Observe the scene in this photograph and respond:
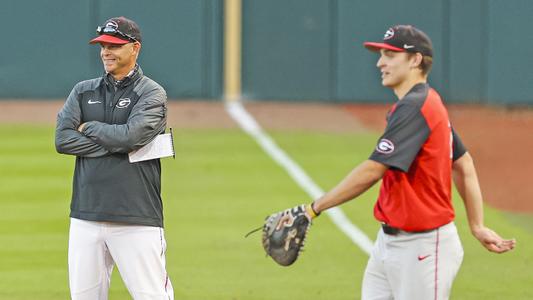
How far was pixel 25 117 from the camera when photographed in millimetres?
20234

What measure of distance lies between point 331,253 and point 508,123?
10467 millimetres

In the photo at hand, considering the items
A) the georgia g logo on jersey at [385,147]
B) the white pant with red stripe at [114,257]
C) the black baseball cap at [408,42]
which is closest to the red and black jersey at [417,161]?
the georgia g logo on jersey at [385,147]

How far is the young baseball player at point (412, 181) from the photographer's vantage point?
5.84 meters

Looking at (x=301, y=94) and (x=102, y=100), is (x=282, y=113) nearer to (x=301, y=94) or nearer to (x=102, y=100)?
(x=301, y=94)

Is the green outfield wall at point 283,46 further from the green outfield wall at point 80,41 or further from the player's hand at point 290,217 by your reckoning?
the player's hand at point 290,217

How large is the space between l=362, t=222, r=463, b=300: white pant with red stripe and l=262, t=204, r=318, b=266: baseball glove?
1.42 ft

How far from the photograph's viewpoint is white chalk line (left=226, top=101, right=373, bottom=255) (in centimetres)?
1208

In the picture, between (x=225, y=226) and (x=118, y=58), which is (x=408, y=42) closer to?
(x=118, y=58)

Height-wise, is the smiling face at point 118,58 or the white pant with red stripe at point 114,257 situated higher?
the smiling face at point 118,58

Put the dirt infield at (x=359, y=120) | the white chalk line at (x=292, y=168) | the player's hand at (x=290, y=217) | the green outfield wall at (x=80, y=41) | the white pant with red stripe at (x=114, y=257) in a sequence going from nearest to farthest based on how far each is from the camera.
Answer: the player's hand at (x=290, y=217) → the white pant with red stripe at (x=114, y=257) → the white chalk line at (x=292, y=168) → the dirt infield at (x=359, y=120) → the green outfield wall at (x=80, y=41)

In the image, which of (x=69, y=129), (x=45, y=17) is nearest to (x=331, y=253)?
(x=69, y=129)

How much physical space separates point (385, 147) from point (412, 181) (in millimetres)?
240

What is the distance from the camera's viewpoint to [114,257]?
271 inches

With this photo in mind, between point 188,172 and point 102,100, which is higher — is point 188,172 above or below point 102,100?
below
